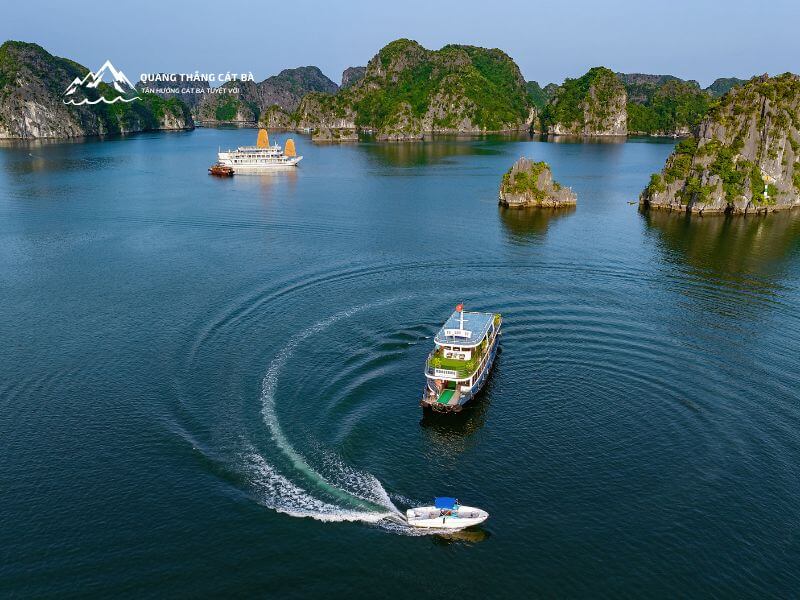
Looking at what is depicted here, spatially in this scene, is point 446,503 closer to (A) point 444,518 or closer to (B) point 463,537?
(A) point 444,518

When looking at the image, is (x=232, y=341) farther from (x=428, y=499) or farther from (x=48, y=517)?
(x=428, y=499)

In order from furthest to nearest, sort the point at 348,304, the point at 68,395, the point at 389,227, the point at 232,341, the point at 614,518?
the point at 389,227
the point at 348,304
the point at 232,341
the point at 68,395
the point at 614,518

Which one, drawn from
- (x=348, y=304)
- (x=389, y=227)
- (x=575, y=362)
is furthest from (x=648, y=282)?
(x=389, y=227)

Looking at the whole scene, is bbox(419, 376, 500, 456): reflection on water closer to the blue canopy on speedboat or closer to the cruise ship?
the cruise ship

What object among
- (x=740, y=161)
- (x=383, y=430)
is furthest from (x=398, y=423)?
(x=740, y=161)

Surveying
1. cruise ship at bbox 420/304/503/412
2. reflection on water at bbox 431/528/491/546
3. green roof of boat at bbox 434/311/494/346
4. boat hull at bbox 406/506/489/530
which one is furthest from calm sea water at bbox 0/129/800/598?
green roof of boat at bbox 434/311/494/346
